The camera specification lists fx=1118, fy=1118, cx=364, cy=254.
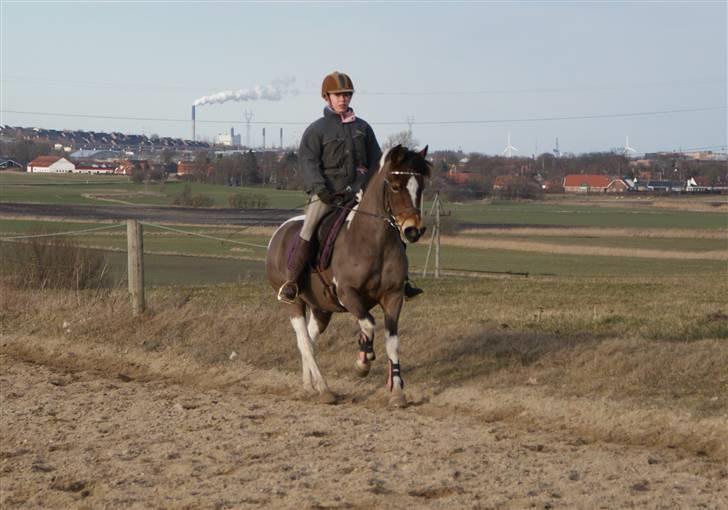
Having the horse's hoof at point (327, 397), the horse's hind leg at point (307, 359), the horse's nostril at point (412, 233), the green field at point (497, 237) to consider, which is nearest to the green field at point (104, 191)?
the green field at point (497, 237)

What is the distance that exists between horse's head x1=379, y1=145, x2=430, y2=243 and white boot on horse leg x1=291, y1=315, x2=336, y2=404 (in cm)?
165

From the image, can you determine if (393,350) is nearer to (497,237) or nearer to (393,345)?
(393,345)

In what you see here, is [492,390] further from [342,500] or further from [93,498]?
[93,498]

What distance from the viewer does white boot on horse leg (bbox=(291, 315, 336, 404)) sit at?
9.89 m

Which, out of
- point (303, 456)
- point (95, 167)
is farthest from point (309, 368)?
point (95, 167)

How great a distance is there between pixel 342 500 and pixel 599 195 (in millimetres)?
95441

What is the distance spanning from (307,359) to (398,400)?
1248mm

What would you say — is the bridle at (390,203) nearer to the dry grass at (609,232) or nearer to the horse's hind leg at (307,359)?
the horse's hind leg at (307,359)

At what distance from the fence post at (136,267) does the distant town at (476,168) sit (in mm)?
41837

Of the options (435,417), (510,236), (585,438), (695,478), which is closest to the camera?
(695,478)

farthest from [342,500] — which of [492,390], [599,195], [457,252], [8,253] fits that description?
[599,195]

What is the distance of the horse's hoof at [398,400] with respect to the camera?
935cm

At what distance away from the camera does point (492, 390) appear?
9523mm

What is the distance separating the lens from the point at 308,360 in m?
10.3
